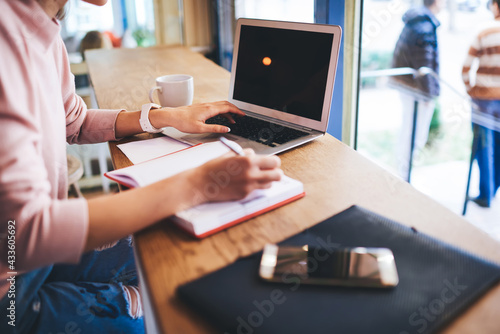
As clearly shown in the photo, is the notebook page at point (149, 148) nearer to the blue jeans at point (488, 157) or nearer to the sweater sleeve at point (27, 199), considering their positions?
the sweater sleeve at point (27, 199)

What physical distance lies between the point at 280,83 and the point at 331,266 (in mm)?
643

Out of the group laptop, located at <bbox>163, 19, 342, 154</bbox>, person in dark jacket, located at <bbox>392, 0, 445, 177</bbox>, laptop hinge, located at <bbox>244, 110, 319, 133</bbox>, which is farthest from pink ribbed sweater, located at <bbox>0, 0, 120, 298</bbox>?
person in dark jacket, located at <bbox>392, 0, 445, 177</bbox>

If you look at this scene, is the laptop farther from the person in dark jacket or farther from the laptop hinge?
the person in dark jacket

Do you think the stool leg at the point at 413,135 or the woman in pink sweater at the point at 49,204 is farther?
the stool leg at the point at 413,135

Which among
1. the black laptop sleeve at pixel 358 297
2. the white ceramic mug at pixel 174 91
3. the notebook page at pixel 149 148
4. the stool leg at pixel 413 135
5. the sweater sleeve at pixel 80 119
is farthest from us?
the stool leg at pixel 413 135

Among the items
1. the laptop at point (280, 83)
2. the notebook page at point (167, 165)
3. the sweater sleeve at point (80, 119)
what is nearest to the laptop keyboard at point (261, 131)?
the laptop at point (280, 83)

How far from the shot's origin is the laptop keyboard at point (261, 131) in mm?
956

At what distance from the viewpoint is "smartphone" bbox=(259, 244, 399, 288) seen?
48 centimetres

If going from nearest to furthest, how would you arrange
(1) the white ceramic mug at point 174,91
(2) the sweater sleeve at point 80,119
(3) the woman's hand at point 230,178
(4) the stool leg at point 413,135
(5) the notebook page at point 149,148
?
(3) the woman's hand at point 230,178
(5) the notebook page at point 149,148
(2) the sweater sleeve at point 80,119
(1) the white ceramic mug at point 174,91
(4) the stool leg at point 413,135

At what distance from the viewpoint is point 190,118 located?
984 mm

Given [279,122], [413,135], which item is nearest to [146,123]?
[279,122]

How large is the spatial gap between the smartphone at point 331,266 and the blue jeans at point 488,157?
3.50 feet

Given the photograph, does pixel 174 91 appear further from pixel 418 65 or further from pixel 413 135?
pixel 413 135

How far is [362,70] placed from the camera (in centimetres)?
166
